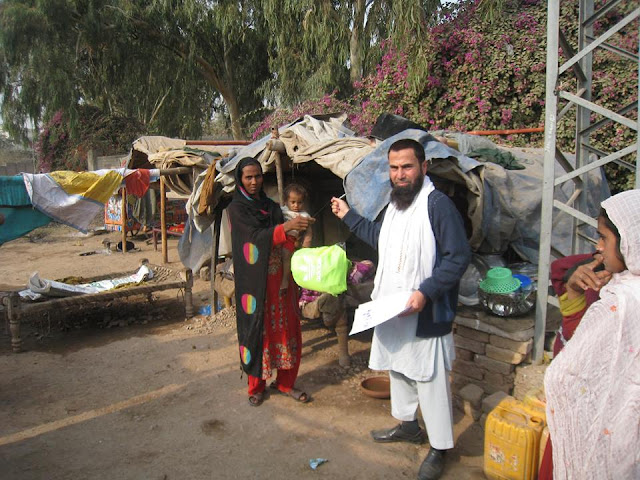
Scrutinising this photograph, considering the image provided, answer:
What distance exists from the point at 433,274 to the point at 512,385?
1599 millimetres

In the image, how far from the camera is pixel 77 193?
214 inches

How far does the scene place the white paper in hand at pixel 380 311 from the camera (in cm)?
250

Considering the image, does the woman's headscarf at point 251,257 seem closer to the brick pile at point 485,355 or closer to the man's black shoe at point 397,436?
the man's black shoe at point 397,436

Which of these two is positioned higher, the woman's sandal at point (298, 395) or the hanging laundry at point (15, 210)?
the hanging laundry at point (15, 210)

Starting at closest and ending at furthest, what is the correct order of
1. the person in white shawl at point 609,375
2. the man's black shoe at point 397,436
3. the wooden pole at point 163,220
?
the person in white shawl at point 609,375, the man's black shoe at point 397,436, the wooden pole at point 163,220

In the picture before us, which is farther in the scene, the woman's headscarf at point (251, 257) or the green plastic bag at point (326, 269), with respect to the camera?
the woman's headscarf at point (251, 257)

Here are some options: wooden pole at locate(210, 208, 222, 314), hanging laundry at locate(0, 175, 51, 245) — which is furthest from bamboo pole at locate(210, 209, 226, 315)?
hanging laundry at locate(0, 175, 51, 245)

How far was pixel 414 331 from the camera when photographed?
2.72 meters

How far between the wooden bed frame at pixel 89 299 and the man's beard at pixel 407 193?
4236 mm

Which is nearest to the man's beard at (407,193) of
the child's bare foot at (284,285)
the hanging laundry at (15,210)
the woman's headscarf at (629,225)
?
the woman's headscarf at (629,225)

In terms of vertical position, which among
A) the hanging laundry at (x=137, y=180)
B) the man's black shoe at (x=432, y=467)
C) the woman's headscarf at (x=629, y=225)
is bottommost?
the man's black shoe at (x=432, y=467)

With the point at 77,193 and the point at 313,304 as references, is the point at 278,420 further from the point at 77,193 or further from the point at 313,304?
the point at 77,193

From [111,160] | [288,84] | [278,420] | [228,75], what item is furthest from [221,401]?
[228,75]

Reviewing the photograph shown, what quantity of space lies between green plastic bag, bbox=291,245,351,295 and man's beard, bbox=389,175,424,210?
567 millimetres
